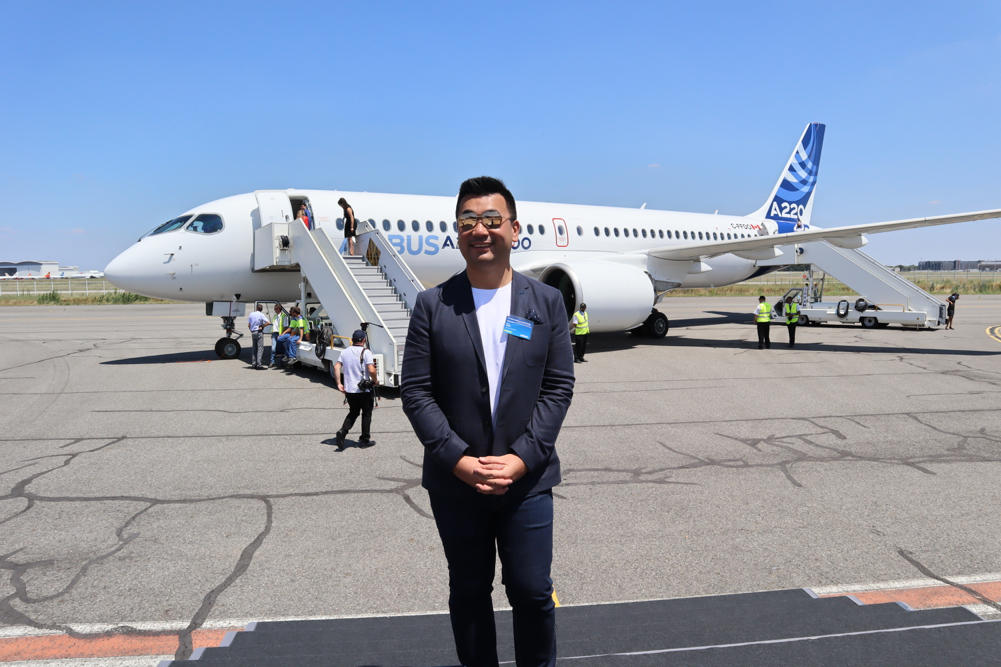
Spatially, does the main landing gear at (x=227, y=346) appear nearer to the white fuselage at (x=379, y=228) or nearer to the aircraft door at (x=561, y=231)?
the white fuselage at (x=379, y=228)

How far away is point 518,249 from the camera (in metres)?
17.2

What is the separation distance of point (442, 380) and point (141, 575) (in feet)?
9.89

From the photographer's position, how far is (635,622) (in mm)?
3467

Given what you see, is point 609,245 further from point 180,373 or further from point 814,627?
point 814,627

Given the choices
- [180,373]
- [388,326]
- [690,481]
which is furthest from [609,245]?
[690,481]

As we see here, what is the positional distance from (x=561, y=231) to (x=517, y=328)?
1594cm

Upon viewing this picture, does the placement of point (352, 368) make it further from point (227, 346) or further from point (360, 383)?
point (227, 346)

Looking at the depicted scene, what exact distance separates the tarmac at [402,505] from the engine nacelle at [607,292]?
4.44 meters

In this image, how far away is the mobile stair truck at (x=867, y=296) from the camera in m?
21.6

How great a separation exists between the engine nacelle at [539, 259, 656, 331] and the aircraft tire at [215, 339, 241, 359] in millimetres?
7800

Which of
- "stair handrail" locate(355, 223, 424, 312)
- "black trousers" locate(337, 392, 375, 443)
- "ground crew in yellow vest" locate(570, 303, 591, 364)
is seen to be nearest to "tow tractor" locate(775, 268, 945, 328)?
"ground crew in yellow vest" locate(570, 303, 591, 364)

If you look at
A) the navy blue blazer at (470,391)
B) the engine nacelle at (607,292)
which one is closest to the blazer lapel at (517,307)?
the navy blue blazer at (470,391)

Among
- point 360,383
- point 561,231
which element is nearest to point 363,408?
point 360,383

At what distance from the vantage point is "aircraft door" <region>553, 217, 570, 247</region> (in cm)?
1802
